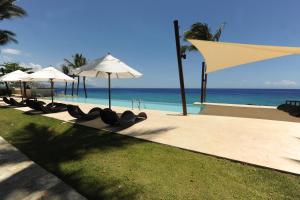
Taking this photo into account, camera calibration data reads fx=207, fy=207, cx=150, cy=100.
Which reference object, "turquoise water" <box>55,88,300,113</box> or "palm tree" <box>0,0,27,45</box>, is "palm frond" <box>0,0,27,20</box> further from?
"turquoise water" <box>55,88,300,113</box>

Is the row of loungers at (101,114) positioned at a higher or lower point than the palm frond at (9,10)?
lower

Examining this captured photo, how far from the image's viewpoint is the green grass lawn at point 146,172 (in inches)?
135

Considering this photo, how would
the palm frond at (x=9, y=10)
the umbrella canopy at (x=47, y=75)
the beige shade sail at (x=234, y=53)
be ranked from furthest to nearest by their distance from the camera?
the palm frond at (x=9, y=10), the umbrella canopy at (x=47, y=75), the beige shade sail at (x=234, y=53)

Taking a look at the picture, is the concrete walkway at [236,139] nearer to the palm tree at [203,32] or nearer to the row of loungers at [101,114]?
the row of loungers at [101,114]

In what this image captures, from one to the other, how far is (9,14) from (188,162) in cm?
2004

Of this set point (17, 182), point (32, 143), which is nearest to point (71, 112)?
point (32, 143)

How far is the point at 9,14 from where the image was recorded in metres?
17.5

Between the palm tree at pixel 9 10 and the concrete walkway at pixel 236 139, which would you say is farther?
the palm tree at pixel 9 10

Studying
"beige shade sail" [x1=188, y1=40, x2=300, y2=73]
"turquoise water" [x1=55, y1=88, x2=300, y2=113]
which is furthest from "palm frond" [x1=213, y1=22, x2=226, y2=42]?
"beige shade sail" [x1=188, y1=40, x2=300, y2=73]

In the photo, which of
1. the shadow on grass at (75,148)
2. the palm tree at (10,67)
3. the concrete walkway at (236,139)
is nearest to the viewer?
the shadow on grass at (75,148)

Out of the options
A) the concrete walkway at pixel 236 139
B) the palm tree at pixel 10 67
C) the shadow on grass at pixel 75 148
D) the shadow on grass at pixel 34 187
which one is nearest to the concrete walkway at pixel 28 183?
the shadow on grass at pixel 34 187

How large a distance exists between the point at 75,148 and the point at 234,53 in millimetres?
5960

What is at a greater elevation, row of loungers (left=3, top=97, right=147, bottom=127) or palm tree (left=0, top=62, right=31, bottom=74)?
palm tree (left=0, top=62, right=31, bottom=74)

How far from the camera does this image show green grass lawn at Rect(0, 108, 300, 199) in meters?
3.42
